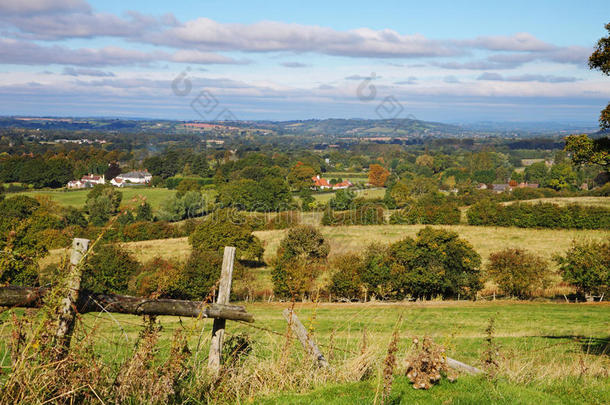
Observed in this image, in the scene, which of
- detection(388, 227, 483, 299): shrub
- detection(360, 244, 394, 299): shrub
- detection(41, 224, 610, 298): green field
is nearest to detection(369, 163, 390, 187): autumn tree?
detection(41, 224, 610, 298): green field

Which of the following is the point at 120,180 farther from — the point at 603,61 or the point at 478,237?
the point at 603,61

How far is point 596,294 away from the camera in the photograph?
95.5 ft

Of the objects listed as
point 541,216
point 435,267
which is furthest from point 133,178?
point 435,267

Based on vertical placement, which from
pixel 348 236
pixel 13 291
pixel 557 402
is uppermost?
pixel 13 291

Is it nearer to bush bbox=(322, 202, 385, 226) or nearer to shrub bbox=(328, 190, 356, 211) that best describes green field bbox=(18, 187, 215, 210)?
shrub bbox=(328, 190, 356, 211)

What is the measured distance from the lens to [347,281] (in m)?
30.9

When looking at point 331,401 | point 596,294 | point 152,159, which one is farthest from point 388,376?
point 152,159

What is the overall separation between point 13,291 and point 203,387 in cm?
212

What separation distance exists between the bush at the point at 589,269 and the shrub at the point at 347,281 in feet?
41.4

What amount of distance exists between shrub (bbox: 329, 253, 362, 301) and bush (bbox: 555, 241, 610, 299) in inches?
496

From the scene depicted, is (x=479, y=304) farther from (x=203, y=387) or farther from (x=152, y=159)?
(x=152, y=159)

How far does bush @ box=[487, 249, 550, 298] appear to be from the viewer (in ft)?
97.5

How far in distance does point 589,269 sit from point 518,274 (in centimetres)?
390

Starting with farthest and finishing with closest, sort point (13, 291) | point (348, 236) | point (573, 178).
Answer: point (573, 178) < point (348, 236) < point (13, 291)
